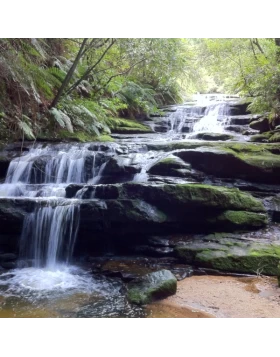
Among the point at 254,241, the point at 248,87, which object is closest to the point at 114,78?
the point at 248,87

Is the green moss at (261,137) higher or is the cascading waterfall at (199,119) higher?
the cascading waterfall at (199,119)

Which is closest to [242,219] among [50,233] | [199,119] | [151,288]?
[151,288]

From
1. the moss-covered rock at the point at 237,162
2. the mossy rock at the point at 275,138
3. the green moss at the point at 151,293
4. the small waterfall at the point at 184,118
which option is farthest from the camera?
the small waterfall at the point at 184,118

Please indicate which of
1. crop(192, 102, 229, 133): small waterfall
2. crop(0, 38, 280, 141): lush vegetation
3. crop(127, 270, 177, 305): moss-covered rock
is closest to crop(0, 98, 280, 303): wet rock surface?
crop(127, 270, 177, 305): moss-covered rock

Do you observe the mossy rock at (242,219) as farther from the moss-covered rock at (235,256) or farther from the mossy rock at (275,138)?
the mossy rock at (275,138)

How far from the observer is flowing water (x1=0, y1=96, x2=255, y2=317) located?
3424 millimetres

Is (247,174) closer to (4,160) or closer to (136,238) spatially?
(136,238)

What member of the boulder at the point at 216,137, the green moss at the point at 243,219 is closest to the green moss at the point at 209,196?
the green moss at the point at 243,219

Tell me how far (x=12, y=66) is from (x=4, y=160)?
2569 mm

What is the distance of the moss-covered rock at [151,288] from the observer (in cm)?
334

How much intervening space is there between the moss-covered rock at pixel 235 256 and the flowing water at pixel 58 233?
1084mm

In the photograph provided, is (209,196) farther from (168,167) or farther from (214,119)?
(214,119)

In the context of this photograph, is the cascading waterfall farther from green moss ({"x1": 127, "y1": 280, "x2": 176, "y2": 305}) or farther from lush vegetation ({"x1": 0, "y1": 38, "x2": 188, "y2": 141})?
green moss ({"x1": 127, "y1": 280, "x2": 176, "y2": 305})

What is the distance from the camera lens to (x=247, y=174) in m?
5.58
